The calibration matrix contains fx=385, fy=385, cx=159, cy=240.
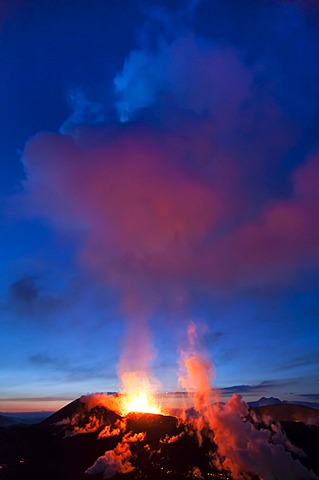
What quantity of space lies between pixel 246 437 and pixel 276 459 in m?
15.9

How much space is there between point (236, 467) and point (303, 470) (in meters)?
31.3

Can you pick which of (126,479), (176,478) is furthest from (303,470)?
(126,479)

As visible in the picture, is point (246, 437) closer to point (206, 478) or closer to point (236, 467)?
point (236, 467)

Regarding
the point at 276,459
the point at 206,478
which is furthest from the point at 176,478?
the point at 276,459

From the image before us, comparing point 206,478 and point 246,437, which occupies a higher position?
point 246,437

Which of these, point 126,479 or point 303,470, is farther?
point 126,479

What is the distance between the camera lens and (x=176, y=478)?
195125mm

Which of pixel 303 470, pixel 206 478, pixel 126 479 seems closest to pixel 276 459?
pixel 303 470

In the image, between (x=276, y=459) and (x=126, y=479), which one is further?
(x=126, y=479)

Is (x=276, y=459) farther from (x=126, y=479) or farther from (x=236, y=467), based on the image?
(x=126, y=479)

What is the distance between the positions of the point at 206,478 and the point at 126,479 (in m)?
41.3

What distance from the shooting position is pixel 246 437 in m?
188

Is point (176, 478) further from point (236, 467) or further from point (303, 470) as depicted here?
point (303, 470)

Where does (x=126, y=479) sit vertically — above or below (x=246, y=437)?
below
